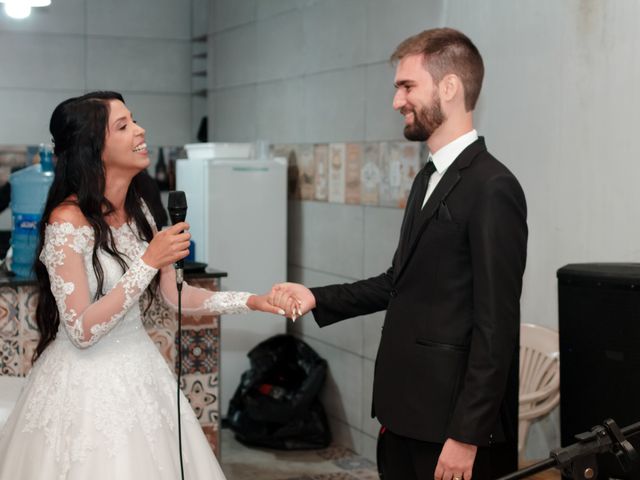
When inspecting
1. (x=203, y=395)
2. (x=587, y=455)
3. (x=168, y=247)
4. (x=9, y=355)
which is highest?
(x=168, y=247)

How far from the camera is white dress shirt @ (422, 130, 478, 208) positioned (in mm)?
2318

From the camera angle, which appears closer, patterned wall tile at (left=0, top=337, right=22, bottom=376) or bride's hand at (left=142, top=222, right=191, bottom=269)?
bride's hand at (left=142, top=222, right=191, bottom=269)

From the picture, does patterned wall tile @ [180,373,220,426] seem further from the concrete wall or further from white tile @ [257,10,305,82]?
the concrete wall

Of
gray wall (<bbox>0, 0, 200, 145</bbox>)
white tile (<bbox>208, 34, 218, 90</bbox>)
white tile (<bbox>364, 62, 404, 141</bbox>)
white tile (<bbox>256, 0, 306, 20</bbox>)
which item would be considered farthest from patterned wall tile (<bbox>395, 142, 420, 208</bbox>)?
gray wall (<bbox>0, 0, 200, 145</bbox>)

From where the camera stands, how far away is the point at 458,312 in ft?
7.27

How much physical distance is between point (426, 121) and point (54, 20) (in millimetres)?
5189

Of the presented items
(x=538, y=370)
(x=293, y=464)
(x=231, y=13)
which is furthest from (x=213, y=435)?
(x=231, y=13)

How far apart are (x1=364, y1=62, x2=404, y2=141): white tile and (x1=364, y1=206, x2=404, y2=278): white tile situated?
1.24 feet

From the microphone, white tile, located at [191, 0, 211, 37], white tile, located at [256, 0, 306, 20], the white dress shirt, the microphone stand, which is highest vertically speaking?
white tile, located at [191, 0, 211, 37]

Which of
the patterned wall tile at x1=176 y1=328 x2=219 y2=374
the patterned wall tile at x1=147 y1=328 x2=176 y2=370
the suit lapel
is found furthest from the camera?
the patterned wall tile at x1=176 y1=328 x2=219 y2=374

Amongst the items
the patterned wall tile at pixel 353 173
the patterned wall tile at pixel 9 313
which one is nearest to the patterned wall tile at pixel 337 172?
the patterned wall tile at pixel 353 173

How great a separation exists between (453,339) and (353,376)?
3.00 m

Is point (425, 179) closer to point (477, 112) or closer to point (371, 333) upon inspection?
point (477, 112)

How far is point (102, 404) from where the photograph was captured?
2484 mm
